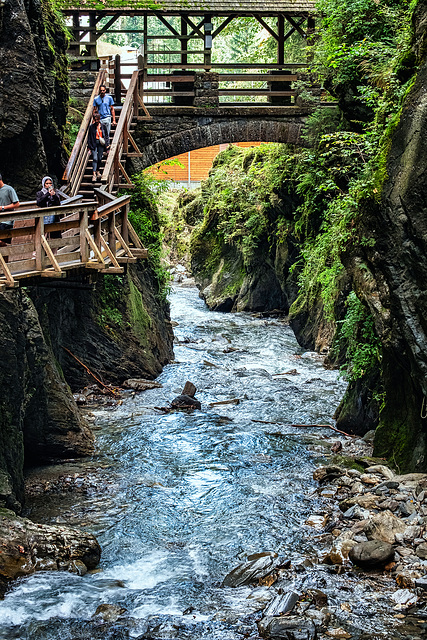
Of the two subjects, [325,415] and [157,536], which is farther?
[325,415]

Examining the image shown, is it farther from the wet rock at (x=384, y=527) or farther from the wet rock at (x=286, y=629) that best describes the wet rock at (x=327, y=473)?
the wet rock at (x=286, y=629)

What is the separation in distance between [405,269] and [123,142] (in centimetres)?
866

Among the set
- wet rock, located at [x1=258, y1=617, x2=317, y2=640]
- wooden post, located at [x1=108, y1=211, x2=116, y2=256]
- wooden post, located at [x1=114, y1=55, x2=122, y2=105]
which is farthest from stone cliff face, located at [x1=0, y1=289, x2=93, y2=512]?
wooden post, located at [x1=114, y1=55, x2=122, y2=105]

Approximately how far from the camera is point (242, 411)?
1527 centimetres

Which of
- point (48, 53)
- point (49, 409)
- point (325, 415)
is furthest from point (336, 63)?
point (49, 409)

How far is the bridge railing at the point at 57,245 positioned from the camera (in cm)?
865

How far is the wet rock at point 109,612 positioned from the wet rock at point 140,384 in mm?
9255

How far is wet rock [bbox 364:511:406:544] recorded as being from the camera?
8368 mm

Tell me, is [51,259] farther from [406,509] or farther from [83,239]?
[406,509]

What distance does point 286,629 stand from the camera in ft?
22.3

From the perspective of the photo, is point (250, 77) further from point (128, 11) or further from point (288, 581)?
point (288, 581)

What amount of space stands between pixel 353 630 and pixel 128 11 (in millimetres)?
16685

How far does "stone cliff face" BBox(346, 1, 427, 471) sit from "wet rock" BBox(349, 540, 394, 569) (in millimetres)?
2359

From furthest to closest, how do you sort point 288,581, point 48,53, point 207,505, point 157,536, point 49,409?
point 48,53 < point 49,409 < point 207,505 < point 157,536 < point 288,581
